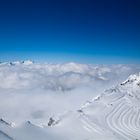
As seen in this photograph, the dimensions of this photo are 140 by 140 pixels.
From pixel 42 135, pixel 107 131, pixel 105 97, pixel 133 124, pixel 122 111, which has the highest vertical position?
pixel 105 97

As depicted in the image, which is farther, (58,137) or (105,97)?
(105,97)

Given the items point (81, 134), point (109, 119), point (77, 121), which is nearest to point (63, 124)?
point (77, 121)

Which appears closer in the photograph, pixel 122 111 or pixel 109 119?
pixel 109 119

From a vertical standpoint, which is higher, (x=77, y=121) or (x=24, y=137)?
(x=77, y=121)

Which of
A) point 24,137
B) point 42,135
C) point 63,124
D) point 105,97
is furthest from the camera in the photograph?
point 105,97

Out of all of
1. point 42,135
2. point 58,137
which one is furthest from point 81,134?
point 42,135

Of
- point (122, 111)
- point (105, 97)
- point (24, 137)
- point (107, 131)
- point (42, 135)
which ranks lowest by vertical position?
point (24, 137)

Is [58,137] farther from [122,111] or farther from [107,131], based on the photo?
[122,111]

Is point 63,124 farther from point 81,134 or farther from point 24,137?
point 24,137

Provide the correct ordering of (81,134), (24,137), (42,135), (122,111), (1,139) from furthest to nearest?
(122,111) < (81,134) < (42,135) < (24,137) < (1,139)
